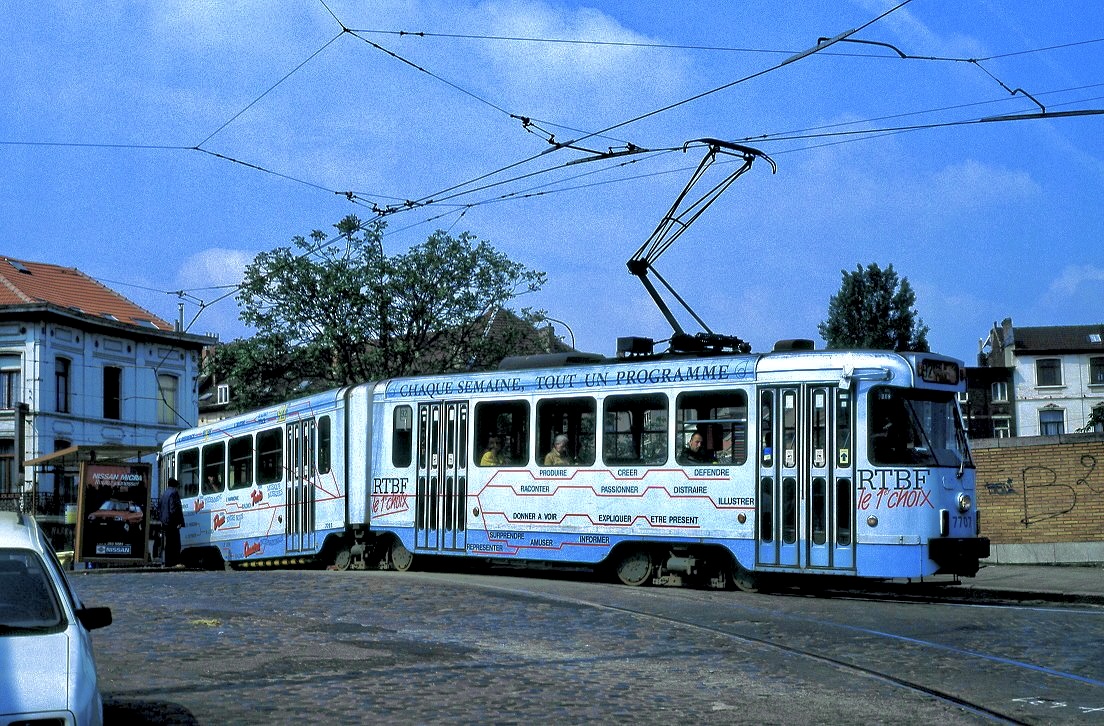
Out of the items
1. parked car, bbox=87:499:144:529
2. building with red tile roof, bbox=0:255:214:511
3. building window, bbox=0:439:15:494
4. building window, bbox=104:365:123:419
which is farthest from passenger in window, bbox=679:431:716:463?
building window, bbox=104:365:123:419

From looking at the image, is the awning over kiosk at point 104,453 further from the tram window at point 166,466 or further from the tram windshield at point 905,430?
the tram windshield at point 905,430

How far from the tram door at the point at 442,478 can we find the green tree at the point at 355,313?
715 inches

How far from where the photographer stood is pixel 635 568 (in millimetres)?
18234

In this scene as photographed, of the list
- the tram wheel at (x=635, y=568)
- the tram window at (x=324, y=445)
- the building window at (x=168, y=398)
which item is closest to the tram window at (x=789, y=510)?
the tram wheel at (x=635, y=568)

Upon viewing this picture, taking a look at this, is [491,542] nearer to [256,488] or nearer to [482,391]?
[482,391]

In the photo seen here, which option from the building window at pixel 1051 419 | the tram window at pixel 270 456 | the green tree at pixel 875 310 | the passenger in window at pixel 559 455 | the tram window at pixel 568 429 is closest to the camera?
the tram window at pixel 568 429

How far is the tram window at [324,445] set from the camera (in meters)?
22.2

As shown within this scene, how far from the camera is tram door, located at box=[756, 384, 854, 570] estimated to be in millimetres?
16109

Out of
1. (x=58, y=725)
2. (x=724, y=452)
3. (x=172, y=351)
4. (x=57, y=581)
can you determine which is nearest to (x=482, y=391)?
(x=724, y=452)

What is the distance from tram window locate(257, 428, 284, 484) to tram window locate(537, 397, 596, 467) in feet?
21.7

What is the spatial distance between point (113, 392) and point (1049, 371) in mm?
53742

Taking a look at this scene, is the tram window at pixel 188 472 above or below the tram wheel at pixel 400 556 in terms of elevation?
above

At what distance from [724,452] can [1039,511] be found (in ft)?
31.6

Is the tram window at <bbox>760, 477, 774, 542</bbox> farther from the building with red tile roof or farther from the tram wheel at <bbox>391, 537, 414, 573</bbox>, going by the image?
the building with red tile roof
